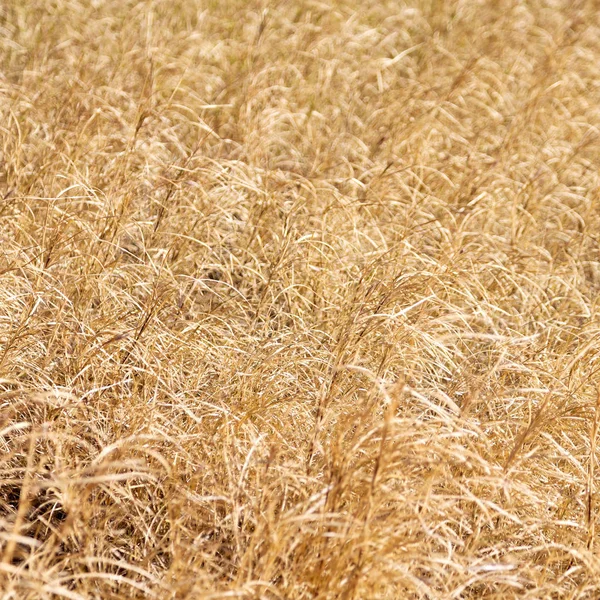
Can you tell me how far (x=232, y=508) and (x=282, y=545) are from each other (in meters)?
0.26

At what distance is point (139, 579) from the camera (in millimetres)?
2090

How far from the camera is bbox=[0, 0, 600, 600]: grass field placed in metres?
2.10

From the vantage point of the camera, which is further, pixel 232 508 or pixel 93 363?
pixel 93 363

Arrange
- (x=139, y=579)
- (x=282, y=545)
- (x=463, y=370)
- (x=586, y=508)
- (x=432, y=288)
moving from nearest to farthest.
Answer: (x=282, y=545) < (x=139, y=579) < (x=586, y=508) < (x=463, y=370) < (x=432, y=288)

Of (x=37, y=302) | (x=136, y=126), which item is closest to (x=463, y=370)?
(x=37, y=302)

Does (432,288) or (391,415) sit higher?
(391,415)

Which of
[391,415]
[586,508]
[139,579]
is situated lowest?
[139,579]

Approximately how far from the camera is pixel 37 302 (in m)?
2.54

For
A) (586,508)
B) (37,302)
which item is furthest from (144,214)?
(586,508)

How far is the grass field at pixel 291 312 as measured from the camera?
2096 millimetres

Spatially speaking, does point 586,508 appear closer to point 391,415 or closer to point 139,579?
point 391,415

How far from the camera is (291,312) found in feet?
10.0

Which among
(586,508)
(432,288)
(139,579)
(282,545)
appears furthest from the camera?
(432,288)

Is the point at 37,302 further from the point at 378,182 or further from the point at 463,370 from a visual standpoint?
the point at 378,182
